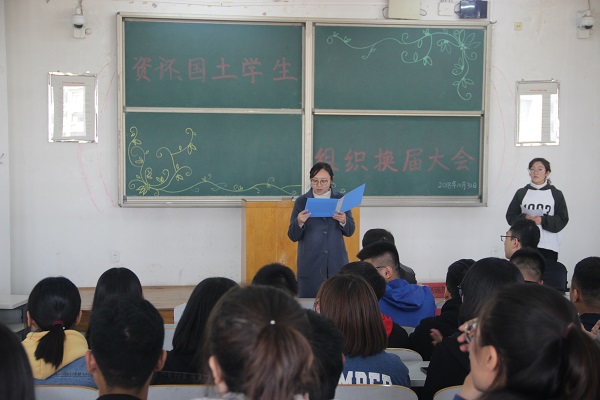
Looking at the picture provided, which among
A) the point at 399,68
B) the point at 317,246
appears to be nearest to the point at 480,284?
the point at 317,246

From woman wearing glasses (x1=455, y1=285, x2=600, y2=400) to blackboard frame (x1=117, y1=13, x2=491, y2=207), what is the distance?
4317 millimetres

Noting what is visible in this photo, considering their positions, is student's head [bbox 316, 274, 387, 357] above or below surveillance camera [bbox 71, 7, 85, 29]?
below

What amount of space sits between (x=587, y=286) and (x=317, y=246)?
1747 mm

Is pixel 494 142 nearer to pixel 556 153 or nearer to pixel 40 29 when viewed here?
pixel 556 153

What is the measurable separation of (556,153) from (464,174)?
36.4 inches

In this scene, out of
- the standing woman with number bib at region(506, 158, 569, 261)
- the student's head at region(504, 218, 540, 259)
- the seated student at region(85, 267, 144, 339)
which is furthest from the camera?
the standing woman with number bib at region(506, 158, 569, 261)

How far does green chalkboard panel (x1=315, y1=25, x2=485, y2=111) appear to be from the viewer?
5609mm

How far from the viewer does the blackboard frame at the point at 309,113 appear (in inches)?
214

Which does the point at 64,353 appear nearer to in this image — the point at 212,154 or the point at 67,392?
the point at 67,392

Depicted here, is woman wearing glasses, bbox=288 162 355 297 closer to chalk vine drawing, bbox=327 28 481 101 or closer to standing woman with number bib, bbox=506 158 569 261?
standing woman with number bib, bbox=506 158 569 261

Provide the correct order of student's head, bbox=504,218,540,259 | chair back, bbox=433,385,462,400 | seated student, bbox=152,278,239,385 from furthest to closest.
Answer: student's head, bbox=504,218,540,259 → seated student, bbox=152,278,239,385 → chair back, bbox=433,385,462,400

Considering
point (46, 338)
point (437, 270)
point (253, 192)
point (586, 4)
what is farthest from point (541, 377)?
point (586, 4)

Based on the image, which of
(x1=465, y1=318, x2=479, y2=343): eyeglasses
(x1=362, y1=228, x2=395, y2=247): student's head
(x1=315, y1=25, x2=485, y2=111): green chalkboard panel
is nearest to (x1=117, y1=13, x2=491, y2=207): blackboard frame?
(x1=315, y1=25, x2=485, y2=111): green chalkboard panel

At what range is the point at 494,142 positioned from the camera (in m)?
5.95
